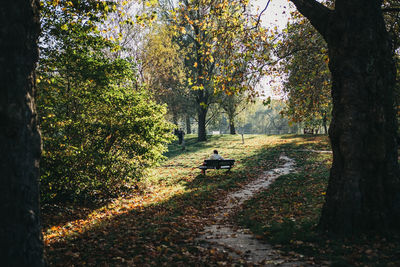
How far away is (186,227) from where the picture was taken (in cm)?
730

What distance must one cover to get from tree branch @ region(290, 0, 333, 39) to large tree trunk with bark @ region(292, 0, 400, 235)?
0.27m

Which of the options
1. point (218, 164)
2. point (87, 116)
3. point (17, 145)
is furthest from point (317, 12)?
point (218, 164)

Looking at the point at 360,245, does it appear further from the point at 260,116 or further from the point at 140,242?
the point at 260,116

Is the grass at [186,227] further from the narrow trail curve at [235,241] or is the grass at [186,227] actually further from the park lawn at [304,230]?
the narrow trail curve at [235,241]

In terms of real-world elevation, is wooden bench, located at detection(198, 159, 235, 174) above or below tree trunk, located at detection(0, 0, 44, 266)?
below

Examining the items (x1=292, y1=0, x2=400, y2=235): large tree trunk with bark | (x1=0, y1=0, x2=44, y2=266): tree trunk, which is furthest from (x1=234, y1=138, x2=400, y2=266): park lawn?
(x1=0, y1=0, x2=44, y2=266): tree trunk

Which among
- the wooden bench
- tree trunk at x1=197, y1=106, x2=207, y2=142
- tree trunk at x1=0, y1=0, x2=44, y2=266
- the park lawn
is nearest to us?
tree trunk at x1=0, y1=0, x2=44, y2=266

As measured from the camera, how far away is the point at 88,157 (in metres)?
9.59

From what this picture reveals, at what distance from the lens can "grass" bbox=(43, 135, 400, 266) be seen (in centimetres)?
497

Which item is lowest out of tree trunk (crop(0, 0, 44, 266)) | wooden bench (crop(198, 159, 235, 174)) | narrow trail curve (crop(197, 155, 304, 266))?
narrow trail curve (crop(197, 155, 304, 266))

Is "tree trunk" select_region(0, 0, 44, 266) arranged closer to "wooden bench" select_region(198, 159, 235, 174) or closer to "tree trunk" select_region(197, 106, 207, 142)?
"wooden bench" select_region(198, 159, 235, 174)

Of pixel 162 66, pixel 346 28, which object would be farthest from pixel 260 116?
pixel 346 28

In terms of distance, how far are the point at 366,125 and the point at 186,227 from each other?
16.9ft

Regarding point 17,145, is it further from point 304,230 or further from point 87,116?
point 87,116
